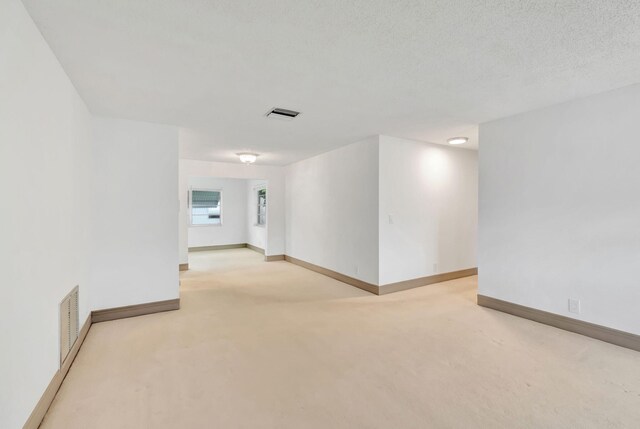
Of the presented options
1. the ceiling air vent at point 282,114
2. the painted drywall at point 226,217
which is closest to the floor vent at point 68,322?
the ceiling air vent at point 282,114

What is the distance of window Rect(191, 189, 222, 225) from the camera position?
9156 millimetres

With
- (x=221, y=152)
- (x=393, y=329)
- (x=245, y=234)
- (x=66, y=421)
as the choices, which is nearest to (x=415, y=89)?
(x=393, y=329)

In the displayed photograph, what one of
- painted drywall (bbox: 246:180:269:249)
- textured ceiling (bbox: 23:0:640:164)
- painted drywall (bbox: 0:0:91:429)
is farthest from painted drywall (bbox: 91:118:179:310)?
painted drywall (bbox: 246:180:269:249)

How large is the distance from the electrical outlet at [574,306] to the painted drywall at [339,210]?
2236 millimetres

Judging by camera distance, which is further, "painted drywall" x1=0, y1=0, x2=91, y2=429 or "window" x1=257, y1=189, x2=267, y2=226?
"window" x1=257, y1=189, x2=267, y2=226

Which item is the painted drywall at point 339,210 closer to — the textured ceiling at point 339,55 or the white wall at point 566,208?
the textured ceiling at point 339,55

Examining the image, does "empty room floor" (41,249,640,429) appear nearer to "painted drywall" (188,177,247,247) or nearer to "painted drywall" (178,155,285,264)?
"painted drywall" (178,155,285,264)

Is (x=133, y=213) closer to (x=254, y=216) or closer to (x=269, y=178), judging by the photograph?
(x=269, y=178)

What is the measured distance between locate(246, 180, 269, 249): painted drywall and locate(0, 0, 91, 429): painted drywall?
633 cm

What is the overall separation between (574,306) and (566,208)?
101 cm

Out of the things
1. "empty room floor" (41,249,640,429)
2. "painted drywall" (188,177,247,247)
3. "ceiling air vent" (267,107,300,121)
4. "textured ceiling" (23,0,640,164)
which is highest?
"ceiling air vent" (267,107,300,121)

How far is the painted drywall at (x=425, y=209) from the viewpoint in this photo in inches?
181

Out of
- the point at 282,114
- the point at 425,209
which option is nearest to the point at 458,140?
the point at 425,209

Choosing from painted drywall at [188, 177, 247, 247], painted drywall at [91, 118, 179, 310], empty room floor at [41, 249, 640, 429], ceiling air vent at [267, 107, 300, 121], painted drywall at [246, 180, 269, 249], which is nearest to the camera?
empty room floor at [41, 249, 640, 429]
